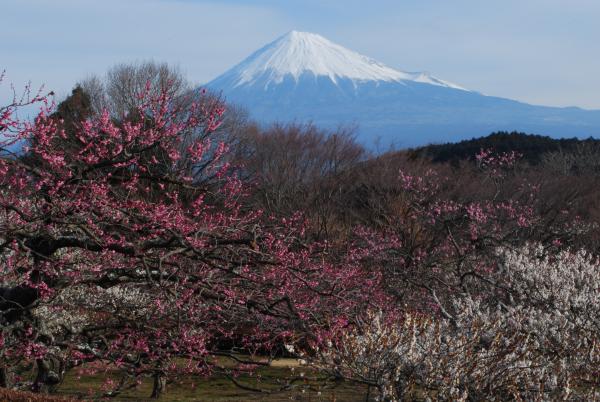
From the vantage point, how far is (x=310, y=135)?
44281 mm

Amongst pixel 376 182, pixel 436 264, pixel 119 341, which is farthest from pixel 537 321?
pixel 376 182

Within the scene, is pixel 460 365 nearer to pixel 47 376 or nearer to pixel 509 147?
pixel 47 376

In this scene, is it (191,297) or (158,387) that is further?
(158,387)

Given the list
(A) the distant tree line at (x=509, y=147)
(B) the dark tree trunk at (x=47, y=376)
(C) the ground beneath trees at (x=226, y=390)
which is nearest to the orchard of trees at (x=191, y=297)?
(B) the dark tree trunk at (x=47, y=376)

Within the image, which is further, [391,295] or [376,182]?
[376,182]

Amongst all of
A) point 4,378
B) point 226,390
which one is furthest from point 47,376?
point 226,390

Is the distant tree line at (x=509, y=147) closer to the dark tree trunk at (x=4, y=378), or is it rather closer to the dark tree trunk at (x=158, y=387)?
the dark tree trunk at (x=158, y=387)

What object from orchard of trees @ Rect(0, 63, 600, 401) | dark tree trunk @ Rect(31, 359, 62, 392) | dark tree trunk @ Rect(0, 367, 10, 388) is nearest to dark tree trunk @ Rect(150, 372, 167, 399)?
orchard of trees @ Rect(0, 63, 600, 401)

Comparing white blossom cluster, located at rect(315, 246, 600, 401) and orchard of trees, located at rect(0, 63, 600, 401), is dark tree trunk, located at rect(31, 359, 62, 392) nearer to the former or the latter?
orchard of trees, located at rect(0, 63, 600, 401)

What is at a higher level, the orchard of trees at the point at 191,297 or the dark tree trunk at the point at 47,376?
the orchard of trees at the point at 191,297

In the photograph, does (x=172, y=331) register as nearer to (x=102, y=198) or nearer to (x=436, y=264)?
(x=102, y=198)

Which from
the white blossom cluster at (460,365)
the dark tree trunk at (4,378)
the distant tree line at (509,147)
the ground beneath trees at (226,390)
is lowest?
the ground beneath trees at (226,390)

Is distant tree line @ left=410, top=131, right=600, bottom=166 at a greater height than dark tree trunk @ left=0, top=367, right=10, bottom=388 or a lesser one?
greater

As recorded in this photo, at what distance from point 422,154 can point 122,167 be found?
38.8 meters
